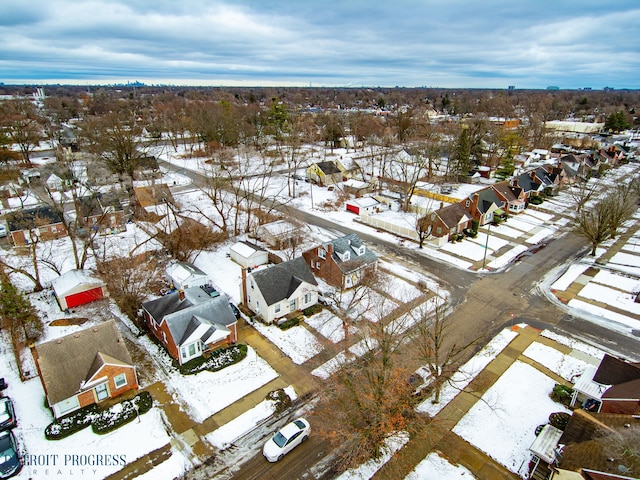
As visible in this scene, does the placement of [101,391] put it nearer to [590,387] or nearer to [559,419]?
[559,419]

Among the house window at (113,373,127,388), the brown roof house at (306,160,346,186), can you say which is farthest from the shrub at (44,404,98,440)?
the brown roof house at (306,160,346,186)

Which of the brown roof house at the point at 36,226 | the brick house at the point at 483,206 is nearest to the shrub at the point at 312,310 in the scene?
the brick house at the point at 483,206

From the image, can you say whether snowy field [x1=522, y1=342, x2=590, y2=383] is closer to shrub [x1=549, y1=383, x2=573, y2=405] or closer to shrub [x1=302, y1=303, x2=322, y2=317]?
shrub [x1=549, y1=383, x2=573, y2=405]

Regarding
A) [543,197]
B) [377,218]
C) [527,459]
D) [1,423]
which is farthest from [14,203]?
[543,197]

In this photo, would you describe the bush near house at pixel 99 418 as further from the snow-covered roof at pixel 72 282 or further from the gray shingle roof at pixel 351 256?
the gray shingle roof at pixel 351 256

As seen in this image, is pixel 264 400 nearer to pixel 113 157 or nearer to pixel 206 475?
pixel 206 475
